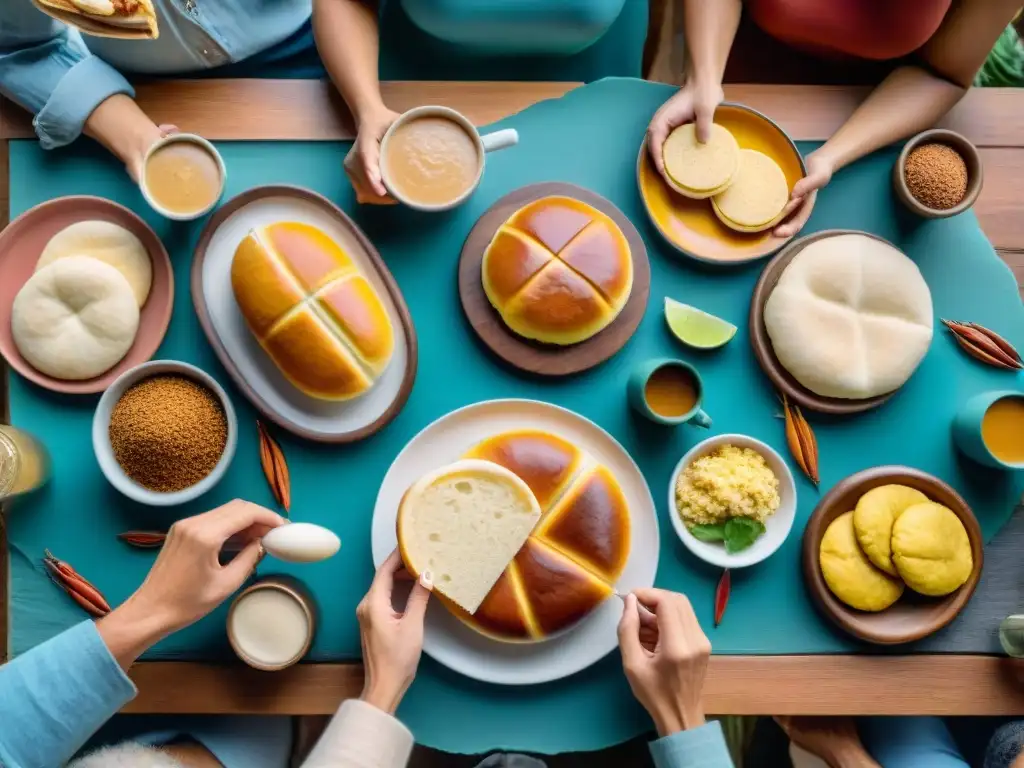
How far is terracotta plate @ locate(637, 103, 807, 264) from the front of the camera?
1408mm

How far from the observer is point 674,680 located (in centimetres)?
123

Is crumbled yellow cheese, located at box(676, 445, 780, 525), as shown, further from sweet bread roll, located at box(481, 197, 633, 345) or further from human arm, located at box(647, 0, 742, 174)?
human arm, located at box(647, 0, 742, 174)

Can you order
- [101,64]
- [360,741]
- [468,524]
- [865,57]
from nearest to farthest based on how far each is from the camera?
[360,741] < [468,524] < [101,64] < [865,57]

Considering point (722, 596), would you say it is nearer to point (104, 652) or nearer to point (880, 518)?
point (880, 518)

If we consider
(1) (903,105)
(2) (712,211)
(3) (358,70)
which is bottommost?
(2) (712,211)

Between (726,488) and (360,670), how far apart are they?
71cm

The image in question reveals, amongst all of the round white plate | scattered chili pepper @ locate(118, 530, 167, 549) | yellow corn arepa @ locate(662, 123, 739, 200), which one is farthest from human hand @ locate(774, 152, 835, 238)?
scattered chili pepper @ locate(118, 530, 167, 549)

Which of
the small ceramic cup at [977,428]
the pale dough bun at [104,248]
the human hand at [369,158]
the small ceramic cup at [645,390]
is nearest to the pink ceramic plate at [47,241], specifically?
the pale dough bun at [104,248]

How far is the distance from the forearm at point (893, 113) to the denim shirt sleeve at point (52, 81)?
1.33 meters

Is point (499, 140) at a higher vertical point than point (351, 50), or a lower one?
lower

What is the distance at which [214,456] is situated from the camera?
4.14 ft

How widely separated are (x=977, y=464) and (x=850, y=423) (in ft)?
0.83

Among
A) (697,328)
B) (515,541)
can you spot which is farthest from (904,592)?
(515,541)

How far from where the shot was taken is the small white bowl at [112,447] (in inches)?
48.7
